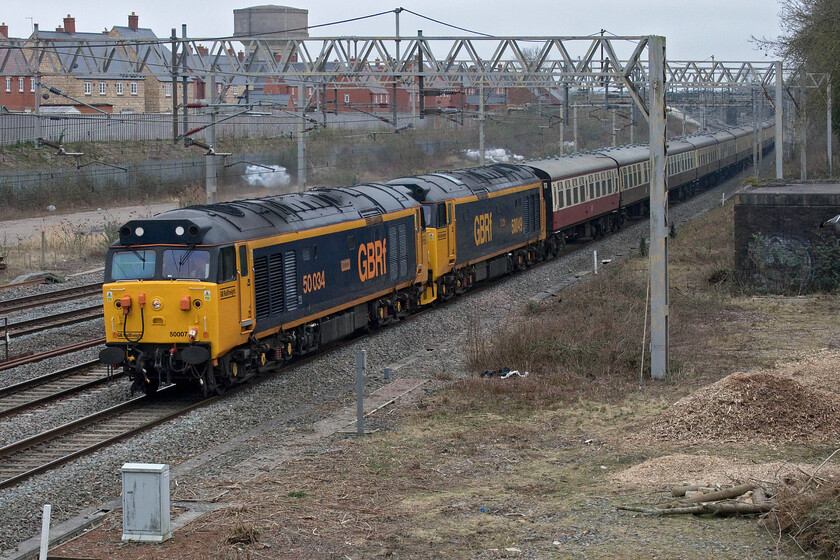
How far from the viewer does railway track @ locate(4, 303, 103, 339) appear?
852 inches

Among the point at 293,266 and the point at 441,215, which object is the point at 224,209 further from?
the point at 441,215

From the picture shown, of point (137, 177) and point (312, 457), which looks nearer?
point (312, 457)

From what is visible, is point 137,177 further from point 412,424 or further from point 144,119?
point 412,424

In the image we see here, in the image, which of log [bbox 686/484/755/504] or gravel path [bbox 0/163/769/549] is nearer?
log [bbox 686/484/755/504]

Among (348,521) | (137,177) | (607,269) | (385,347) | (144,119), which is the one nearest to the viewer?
(348,521)

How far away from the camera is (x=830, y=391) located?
13.9 meters

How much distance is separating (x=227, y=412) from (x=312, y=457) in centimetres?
320

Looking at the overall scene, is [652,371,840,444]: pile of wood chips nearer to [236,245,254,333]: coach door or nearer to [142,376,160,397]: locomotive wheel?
[236,245,254,333]: coach door

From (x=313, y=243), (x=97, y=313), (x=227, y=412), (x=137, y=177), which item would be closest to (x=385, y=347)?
(x=313, y=243)

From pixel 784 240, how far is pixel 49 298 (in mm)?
18567

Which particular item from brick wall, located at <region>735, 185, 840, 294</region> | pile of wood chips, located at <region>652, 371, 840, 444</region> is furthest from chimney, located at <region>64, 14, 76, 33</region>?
pile of wood chips, located at <region>652, 371, 840, 444</region>

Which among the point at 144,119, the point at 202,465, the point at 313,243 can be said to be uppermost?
the point at 144,119

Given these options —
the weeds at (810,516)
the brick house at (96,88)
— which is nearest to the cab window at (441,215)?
the weeds at (810,516)

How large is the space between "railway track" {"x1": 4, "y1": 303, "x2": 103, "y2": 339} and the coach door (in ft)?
22.1
